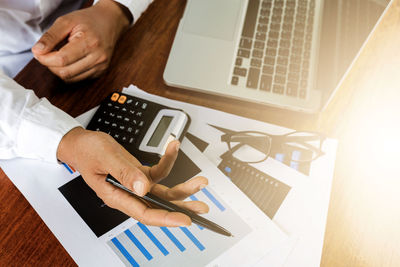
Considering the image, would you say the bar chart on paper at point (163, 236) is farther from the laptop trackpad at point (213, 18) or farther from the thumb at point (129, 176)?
the laptop trackpad at point (213, 18)

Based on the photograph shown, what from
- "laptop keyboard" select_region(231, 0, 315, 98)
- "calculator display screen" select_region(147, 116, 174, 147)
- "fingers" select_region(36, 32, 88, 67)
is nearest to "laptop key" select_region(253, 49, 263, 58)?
"laptop keyboard" select_region(231, 0, 315, 98)

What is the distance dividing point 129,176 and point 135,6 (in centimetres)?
39

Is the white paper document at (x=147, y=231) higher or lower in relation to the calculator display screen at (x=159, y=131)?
lower

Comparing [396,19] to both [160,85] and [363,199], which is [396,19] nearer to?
[363,199]

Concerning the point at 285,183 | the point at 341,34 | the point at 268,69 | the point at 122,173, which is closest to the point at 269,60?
the point at 268,69

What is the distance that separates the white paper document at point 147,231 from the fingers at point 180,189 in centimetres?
3

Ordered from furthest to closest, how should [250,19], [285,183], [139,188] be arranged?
[250,19] < [285,183] < [139,188]

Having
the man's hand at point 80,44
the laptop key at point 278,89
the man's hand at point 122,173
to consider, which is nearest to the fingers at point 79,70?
the man's hand at point 80,44

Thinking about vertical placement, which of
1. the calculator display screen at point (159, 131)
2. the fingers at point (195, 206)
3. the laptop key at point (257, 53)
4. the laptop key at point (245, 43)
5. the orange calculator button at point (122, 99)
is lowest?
the fingers at point (195, 206)

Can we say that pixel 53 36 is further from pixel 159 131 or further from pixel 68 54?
pixel 159 131

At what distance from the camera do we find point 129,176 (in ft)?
1.18

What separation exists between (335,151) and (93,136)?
1.30ft

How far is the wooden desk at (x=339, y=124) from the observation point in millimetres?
424

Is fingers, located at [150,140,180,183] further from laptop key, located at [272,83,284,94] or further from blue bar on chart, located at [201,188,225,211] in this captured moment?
laptop key, located at [272,83,284,94]
